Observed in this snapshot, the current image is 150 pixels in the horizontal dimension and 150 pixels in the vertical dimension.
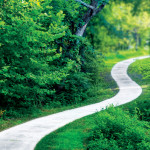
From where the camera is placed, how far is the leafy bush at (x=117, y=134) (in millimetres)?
8641

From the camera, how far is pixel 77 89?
17609mm

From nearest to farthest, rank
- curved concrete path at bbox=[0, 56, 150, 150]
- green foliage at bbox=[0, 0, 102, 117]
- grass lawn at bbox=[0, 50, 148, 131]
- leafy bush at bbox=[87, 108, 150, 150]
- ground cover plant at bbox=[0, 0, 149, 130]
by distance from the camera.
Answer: leafy bush at bbox=[87, 108, 150, 150] → curved concrete path at bbox=[0, 56, 150, 150] → grass lawn at bbox=[0, 50, 148, 131] → green foliage at bbox=[0, 0, 102, 117] → ground cover plant at bbox=[0, 0, 149, 130]

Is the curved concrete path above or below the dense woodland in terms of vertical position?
below

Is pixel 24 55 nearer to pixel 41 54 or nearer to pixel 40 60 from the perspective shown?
pixel 40 60

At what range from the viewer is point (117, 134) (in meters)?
9.63

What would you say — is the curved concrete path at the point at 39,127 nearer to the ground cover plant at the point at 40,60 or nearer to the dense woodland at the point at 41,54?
the ground cover plant at the point at 40,60

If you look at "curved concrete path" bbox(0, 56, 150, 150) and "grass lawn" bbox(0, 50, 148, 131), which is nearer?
"curved concrete path" bbox(0, 56, 150, 150)

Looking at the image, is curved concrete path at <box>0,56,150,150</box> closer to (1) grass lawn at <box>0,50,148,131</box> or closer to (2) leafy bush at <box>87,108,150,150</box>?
(1) grass lawn at <box>0,50,148,131</box>

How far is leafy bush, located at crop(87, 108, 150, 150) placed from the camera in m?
8.64

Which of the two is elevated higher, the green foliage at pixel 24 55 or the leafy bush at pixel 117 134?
the green foliage at pixel 24 55

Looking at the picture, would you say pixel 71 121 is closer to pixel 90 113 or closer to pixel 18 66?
pixel 90 113

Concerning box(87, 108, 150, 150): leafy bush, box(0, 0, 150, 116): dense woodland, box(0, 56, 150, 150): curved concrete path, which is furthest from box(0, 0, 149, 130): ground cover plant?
box(87, 108, 150, 150): leafy bush

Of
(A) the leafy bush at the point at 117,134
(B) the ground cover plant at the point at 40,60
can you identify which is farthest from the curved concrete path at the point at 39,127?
(A) the leafy bush at the point at 117,134

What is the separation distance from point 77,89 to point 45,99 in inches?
91.7
